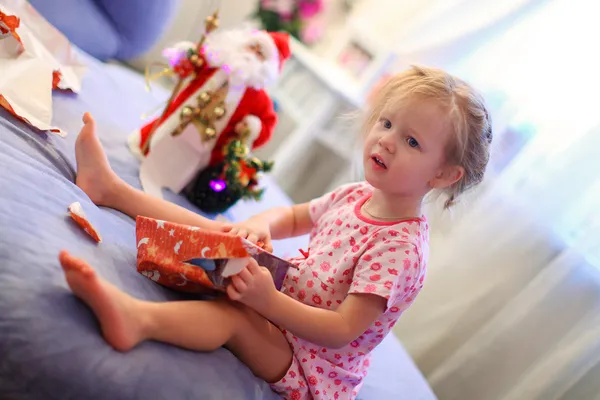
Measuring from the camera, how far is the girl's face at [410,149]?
2.59ft

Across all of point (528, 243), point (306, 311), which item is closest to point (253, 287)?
point (306, 311)

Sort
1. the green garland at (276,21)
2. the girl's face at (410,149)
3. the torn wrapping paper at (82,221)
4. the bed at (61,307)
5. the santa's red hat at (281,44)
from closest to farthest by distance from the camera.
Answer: the bed at (61,307) → the torn wrapping paper at (82,221) → the girl's face at (410,149) → the santa's red hat at (281,44) → the green garland at (276,21)

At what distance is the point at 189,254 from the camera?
28.2 inches

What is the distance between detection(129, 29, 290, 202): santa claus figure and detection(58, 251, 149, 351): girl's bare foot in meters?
0.58

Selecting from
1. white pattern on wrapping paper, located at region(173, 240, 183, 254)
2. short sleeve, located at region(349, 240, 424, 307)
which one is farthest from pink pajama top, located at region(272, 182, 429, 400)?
white pattern on wrapping paper, located at region(173, 240, 183, 254)

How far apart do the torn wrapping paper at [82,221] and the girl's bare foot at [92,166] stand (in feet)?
0.54

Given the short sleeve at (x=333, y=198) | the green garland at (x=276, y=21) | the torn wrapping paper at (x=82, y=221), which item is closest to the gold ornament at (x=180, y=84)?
the short sleeve at (x=333, y=198)

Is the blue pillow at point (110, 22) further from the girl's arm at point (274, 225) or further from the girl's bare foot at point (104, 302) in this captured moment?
the girl's bare foot at point (104, 302)

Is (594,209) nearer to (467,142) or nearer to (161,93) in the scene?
(467,142)

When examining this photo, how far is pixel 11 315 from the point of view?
1.70ft

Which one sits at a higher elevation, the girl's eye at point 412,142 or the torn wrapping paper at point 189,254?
the girl's eye at point 412,142

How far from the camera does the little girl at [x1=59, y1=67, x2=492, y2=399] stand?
726 millimetres

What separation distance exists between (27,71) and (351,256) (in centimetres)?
66

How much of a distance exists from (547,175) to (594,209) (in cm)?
15
